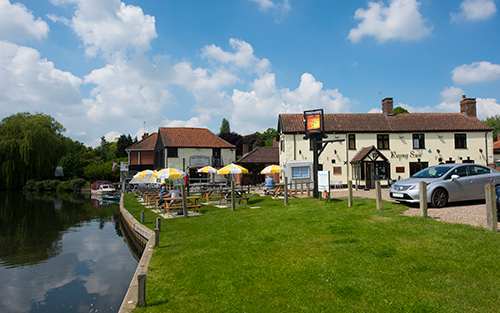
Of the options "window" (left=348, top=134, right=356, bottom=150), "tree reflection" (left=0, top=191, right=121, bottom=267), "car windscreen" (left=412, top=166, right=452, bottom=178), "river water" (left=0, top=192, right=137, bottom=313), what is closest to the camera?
"river water" (left=0, top=192, right=137, bottom=313)

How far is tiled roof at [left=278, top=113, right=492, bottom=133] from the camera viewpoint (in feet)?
93.2

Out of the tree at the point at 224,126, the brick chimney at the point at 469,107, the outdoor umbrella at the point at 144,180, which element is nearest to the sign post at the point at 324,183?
the outdoor umbrella at the point at 144,180

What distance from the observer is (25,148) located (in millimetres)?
44750

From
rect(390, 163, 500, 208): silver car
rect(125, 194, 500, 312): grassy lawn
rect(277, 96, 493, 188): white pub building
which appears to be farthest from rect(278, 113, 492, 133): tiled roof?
rect(125, 194, 500, 312): grassy lawn

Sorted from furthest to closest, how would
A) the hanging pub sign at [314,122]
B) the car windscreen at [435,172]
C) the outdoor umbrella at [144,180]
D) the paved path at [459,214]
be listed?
1. the outdoor umbrella at [144,180]
2. the hanging pub sign at [314,122]
3. the car windscreen at [435,172]
4. the paved path at [459,214]

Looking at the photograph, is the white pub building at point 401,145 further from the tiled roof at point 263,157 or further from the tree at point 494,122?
the tree at point 494,122

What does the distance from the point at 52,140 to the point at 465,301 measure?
5523cm

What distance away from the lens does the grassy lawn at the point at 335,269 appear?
423 centimetres

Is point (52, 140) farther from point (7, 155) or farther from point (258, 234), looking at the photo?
point (258, 234)

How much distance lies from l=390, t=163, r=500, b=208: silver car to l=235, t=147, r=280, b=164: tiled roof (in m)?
25.6

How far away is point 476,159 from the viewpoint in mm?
28109

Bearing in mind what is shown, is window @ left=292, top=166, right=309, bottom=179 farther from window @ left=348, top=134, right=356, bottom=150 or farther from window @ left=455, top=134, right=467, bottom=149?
window @ left=455, top=134, right=467, bottom=149

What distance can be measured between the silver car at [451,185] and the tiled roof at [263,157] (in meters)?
25.6


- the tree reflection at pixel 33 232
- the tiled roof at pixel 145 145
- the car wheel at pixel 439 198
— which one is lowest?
the tree reflection at pixel 33 232
